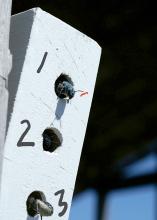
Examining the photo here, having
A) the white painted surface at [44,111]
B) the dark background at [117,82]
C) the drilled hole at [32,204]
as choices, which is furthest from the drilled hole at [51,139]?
the dark background at [117,82]

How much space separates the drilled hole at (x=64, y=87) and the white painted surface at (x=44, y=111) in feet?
0.05

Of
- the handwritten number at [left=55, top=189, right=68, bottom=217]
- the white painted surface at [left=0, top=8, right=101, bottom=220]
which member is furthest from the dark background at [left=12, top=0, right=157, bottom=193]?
the handwritten number at [left=55, top=189, right=68, bottom=217]

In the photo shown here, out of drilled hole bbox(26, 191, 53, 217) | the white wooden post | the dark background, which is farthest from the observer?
the dark background

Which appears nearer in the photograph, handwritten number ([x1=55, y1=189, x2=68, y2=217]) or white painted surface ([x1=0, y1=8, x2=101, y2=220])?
white painted surface ([x1=0, y1=8, x2=101, y2=220])

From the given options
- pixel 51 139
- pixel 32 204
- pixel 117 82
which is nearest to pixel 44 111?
pixel 51 139

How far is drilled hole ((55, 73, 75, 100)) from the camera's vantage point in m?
1.76

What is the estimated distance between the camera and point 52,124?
173 cm

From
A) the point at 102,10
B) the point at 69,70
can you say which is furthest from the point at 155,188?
the point at 69,70

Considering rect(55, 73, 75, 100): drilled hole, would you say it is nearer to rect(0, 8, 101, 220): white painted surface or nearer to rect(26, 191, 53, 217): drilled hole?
rect(0, 8, 101, 220): white painted surface

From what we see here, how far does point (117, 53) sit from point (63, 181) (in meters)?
3.23

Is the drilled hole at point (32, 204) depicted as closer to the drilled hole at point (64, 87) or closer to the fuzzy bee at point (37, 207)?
the fuzzy bee at point (37, 207)

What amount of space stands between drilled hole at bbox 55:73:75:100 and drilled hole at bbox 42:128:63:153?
9 cm

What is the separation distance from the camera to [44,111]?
67.0 inches

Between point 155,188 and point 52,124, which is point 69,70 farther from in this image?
point 155,188
